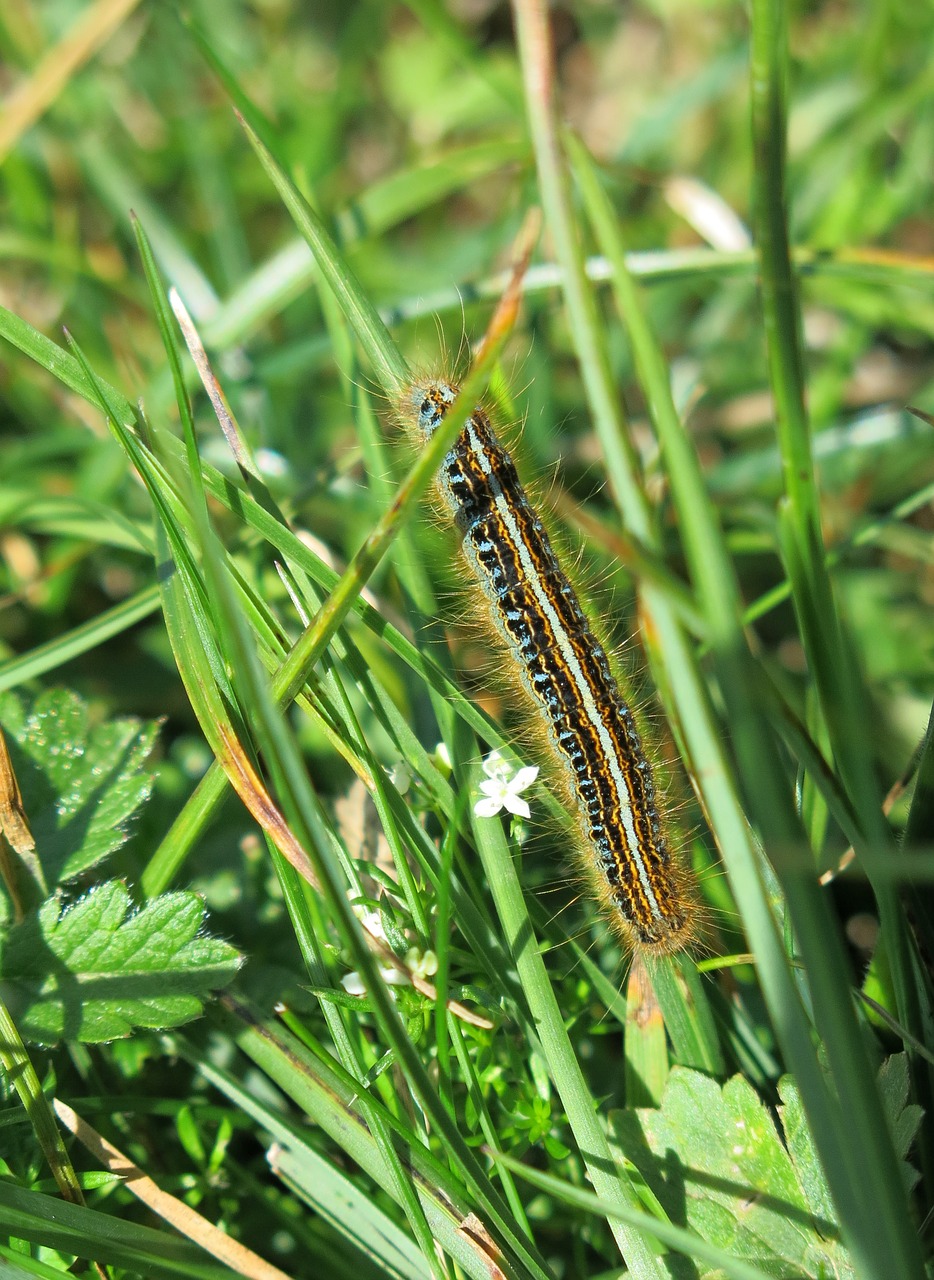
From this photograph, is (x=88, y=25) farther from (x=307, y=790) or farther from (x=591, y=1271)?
(x=591, y=1271)

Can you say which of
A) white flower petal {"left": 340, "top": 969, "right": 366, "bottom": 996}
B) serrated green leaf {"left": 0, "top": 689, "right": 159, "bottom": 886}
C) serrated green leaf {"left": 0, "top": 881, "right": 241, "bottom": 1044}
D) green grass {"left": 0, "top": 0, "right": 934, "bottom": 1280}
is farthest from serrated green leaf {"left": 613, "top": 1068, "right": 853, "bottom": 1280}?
serrated green leaf {"left": 0, "top": 689, "right": 159, "bottom": 886}

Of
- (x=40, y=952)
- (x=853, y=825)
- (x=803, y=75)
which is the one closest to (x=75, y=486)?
(x=40, y=952)

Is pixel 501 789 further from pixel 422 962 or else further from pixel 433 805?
pixel 422 962

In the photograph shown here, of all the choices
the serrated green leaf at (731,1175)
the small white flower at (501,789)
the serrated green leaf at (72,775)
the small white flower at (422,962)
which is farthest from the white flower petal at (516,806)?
the serrated green leaf at (72,775)

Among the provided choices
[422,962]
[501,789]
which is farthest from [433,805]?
[422,962]

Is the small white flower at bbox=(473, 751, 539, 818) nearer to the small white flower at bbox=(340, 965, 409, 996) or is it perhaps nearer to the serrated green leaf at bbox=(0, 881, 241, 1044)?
the small white flower at bbox=(340, 965, 409, 996)

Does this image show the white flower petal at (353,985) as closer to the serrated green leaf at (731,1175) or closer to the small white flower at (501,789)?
the small white flower at (501,789)
